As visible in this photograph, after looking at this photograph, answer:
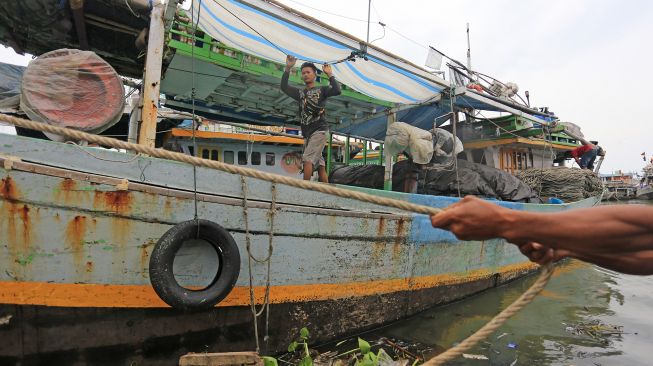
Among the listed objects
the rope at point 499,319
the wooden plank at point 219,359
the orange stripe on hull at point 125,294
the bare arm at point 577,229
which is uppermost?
the bare arm at point 577,229

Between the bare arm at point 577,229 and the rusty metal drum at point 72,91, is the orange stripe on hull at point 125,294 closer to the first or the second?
the rusty metal drum at point 72,91

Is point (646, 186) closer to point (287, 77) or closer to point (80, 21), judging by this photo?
point (287, 77)

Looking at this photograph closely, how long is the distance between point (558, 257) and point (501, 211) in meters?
0.34

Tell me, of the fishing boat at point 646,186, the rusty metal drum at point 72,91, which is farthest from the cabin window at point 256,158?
the fishing boat at point 646,186

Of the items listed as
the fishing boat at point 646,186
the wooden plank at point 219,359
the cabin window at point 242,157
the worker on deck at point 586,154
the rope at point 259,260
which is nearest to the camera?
the wooden plank at point 219,359

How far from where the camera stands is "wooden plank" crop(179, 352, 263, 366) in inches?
101

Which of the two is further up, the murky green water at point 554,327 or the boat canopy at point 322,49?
the boat canopy at point 322,49

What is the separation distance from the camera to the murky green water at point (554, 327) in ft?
13.1

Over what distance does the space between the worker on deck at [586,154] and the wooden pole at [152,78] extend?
35.5 feet

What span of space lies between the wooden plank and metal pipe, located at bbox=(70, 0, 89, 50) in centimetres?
358

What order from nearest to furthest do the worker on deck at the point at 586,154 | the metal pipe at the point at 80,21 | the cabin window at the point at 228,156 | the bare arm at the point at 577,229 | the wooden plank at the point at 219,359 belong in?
1. the bare arm at the point at 577,229
2. the wooden plank at the point at 219,359
3. the metal pipe at the point at 80,21
4. the cabin window at the point at 228,156
5. the worker on deck at the point at 586,154

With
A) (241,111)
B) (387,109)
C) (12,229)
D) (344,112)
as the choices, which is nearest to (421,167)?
(387,109)

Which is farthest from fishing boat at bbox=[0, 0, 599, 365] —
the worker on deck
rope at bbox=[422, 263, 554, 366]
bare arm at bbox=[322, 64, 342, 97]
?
the worker on deck

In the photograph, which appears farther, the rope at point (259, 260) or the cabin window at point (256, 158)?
the cabin window at point (256, 158)
